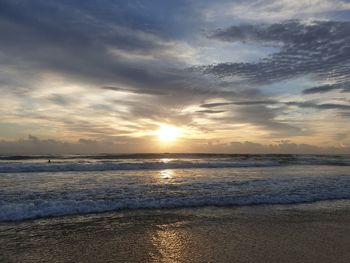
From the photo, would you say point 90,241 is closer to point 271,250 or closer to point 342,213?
point 271,250

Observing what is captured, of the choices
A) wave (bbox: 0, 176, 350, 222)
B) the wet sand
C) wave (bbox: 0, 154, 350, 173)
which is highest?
wave (bbox: 0, 154, 350, 173)

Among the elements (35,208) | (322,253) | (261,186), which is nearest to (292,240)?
(322,253)

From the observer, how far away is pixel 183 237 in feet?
25.6

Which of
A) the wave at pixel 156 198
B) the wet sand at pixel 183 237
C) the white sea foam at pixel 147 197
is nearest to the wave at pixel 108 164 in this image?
the white sea foam at pixel 147 197

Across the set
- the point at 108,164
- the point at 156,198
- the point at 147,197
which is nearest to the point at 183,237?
the point at 156,198

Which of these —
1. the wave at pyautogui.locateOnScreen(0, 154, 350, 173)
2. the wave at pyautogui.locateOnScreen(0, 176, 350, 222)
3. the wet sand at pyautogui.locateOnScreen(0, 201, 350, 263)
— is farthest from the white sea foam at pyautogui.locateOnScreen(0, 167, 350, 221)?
the wave at pyautogui.locateOnScreen(0, 154, 350, 173)

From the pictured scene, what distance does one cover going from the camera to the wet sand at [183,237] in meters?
6.56

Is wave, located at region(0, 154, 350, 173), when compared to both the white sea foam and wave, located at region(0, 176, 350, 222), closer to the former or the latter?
the white sea foam

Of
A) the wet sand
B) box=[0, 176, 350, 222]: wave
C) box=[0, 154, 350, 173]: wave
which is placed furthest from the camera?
box=[0, 154, 350, 173]: wave

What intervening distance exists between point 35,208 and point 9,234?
7.13 feet

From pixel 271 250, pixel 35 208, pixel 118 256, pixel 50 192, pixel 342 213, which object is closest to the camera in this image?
pixel 118 256

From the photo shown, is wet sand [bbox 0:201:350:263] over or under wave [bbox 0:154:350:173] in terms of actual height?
under

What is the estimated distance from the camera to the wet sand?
6562 millimetres

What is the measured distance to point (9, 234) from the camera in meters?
7.86
